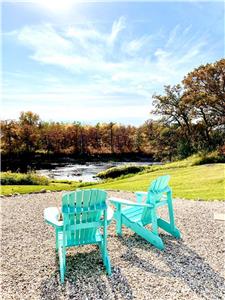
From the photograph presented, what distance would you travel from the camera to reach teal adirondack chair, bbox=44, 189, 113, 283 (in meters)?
3.72

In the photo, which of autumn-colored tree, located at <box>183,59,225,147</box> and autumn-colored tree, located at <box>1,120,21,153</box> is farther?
autumn-colored tree, located at <box>1,120,21,153</box>

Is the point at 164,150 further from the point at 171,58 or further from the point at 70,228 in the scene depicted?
the point at 70,228

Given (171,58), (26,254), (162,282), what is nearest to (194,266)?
(162,282)

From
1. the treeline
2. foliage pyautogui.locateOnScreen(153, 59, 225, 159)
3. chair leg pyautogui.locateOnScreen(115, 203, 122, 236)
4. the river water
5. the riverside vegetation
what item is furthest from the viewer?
the treeline

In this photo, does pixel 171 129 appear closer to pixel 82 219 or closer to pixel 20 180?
pixel 20 180

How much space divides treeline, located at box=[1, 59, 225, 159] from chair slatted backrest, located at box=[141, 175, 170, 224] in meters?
13.2

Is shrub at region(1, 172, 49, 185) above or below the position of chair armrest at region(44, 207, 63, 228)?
below

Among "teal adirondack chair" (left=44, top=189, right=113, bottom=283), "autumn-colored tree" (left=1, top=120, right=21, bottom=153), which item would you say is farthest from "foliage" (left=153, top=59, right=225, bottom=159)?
"teal adirondack chair" (left=44, top=189, right=113, bottom=283)

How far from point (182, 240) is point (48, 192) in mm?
6141

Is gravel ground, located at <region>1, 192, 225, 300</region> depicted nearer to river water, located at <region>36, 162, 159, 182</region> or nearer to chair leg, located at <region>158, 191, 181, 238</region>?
chair leg, located at <region>158, 191, 181, 238</region>

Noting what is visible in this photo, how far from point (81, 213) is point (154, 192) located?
148 centimetres

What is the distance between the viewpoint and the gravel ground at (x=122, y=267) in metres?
3.30

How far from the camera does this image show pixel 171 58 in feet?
30.5

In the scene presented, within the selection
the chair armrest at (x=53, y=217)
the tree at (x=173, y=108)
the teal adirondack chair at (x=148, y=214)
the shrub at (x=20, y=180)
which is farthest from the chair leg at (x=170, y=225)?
the tree at (x=173, y=108)
